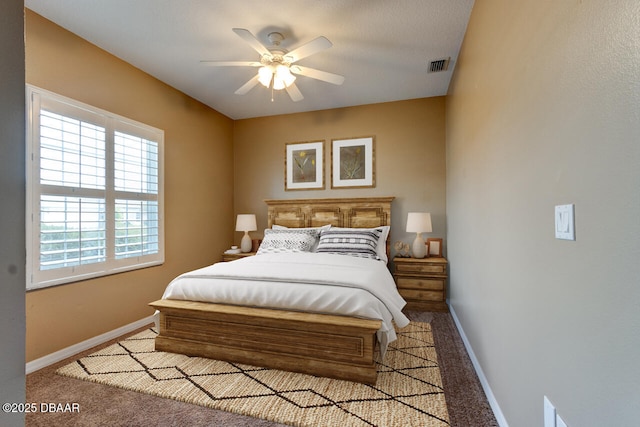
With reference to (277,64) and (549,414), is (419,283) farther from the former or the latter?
(277,64)

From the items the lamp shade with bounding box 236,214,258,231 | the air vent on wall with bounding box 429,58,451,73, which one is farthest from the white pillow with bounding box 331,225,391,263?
the air vent on wall with bounding box 429,58,451,73

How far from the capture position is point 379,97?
4047mm

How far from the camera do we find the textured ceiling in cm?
227

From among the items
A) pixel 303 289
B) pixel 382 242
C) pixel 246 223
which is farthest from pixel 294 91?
pixel 246 223

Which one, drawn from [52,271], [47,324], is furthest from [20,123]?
[47,324]

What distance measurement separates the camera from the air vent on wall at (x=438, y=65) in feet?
10.1

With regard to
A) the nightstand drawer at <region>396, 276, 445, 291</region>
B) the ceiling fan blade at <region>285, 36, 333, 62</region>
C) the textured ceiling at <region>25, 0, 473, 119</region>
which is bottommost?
the nightstand drawer at <region>396, 276, 445, 291</region>

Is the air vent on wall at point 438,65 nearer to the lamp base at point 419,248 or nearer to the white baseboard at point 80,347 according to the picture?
the lamp base at point 419,248

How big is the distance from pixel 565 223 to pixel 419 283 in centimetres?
282

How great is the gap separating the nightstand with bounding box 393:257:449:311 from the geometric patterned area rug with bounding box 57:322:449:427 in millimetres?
1124

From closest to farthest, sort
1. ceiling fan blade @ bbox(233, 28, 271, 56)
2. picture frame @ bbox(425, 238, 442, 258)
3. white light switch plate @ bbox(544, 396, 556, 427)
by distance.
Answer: white light switch plate @ bbox(544, 396, 556, 427) → ceiling fan blade @ bbox(233, 28, 271, 56) → picture frame @ bbox(425, 238, 442, 258)

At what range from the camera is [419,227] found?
147 inches

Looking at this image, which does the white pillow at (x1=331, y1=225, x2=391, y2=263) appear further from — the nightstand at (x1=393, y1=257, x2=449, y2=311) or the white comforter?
the white comforter

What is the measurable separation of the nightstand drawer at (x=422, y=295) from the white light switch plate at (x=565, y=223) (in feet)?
9.06
